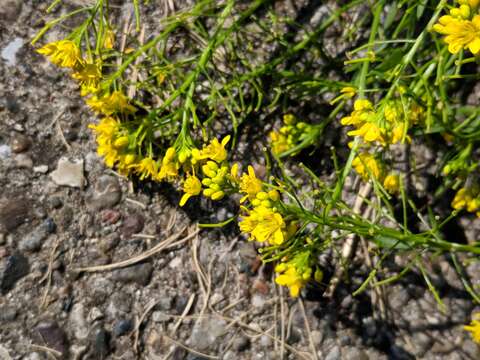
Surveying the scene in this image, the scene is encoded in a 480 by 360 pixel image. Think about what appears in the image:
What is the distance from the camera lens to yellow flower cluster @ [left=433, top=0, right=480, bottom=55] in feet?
5.30

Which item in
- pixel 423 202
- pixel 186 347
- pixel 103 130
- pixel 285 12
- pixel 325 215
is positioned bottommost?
pixel 186 347

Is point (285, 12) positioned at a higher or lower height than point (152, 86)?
higher

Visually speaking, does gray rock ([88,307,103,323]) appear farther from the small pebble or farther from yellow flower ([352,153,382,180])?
yellow flower ([352,153,382,180])

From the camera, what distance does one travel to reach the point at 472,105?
2.48 meters

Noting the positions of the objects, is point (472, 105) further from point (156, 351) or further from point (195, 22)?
point (156, 351)

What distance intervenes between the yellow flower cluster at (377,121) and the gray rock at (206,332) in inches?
44.4

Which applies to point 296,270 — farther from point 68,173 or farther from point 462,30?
point 68,173

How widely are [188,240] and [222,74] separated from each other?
2.59ft

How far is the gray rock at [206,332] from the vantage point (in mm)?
2393

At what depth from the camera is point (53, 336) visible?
2311 millimetres

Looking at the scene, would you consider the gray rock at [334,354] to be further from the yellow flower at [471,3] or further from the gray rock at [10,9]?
the gray rock at [10,9]

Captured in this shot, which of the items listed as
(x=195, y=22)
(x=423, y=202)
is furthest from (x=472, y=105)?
(x=195, y=22)

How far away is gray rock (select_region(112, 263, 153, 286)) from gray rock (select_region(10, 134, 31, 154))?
0.70m

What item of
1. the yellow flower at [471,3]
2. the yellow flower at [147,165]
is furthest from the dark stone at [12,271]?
the yellow flower at [471,3]
